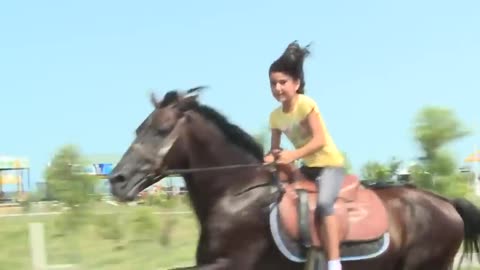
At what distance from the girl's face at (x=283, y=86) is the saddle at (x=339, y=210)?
52cm

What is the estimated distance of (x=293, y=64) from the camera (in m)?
5.80

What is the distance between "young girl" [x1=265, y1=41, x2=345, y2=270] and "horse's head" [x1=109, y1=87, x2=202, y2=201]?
0.62 metres

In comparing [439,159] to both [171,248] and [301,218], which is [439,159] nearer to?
[171,248]

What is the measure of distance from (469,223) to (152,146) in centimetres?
304

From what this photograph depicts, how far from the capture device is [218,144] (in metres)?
6.02

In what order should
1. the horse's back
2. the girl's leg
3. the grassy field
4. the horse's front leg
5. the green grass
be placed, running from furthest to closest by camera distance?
the grassy field → the green grass → the horse's back → the girl's leg → the horse's front leg

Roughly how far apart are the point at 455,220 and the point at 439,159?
887cm

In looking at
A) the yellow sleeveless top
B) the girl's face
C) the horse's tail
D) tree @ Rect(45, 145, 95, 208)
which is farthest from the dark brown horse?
tree @ Rect(45, 145, 95, 208)

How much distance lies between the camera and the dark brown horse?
224 inches

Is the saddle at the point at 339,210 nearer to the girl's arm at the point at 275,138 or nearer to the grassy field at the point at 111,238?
the girl's arm at the point at 275,138

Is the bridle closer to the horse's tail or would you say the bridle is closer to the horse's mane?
the horse's mane

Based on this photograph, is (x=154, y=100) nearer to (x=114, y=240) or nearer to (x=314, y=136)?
(x=314, y=136)

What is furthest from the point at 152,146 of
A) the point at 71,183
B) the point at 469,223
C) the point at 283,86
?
the point at 71,183

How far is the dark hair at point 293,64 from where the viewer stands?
579 centimetres
